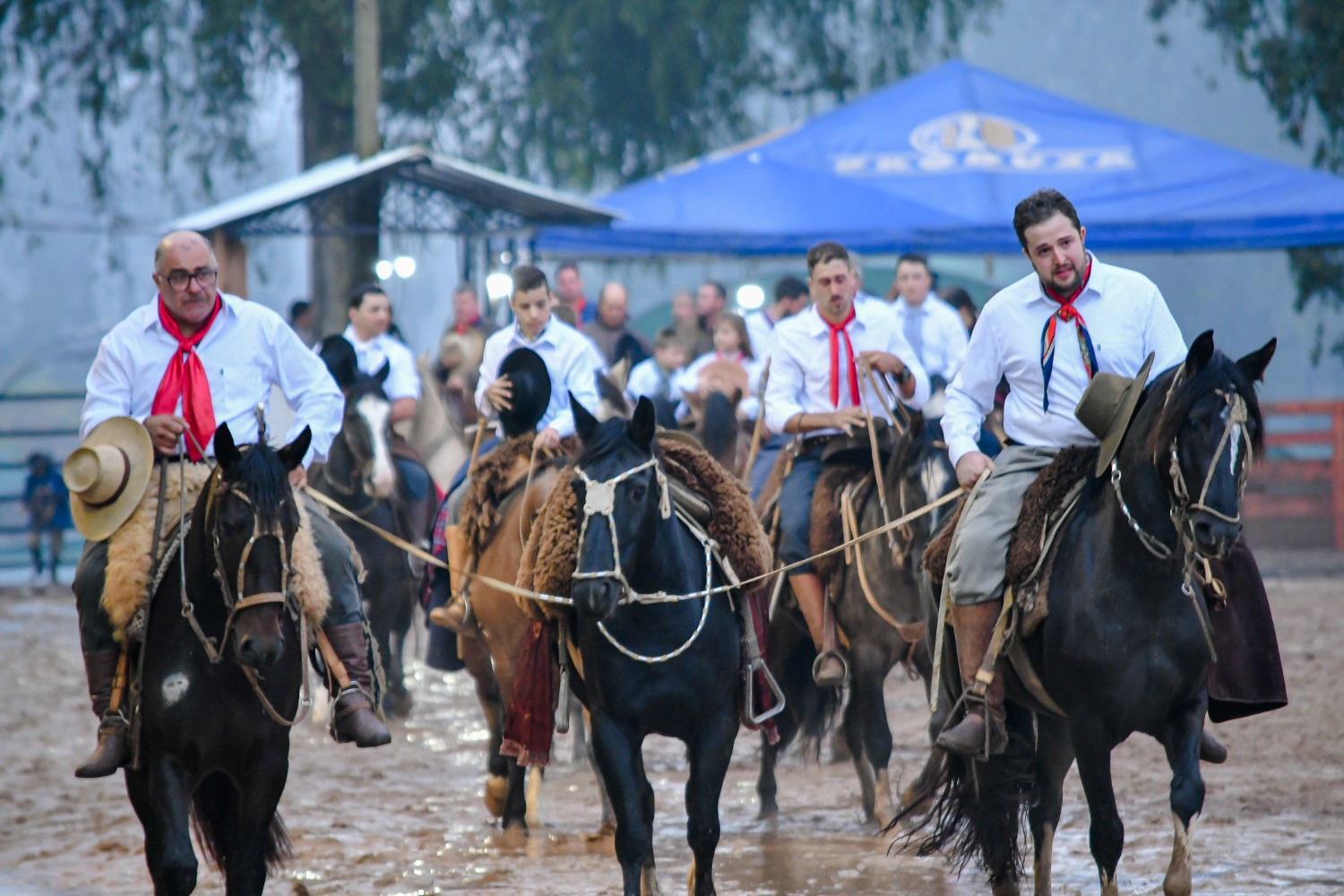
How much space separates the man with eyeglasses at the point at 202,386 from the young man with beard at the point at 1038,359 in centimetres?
203

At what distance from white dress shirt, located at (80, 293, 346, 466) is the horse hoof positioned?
2.51 metres

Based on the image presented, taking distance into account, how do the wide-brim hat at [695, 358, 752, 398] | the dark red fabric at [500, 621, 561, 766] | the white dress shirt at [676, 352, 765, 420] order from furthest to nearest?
the wide-brim hat at [695, 358, 752, 398], the white dress shirt at [676, 352, 765, 420], the dark red fabric at [500, 621, 561, 766]

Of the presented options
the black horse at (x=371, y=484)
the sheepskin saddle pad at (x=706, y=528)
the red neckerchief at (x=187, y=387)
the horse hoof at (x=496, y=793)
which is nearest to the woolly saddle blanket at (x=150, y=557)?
the red neckerchief at (x=187, y=387)

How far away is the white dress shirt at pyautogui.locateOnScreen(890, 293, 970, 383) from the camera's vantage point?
1123 centimetres

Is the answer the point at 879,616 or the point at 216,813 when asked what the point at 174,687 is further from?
the point at 879,616

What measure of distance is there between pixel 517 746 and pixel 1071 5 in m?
27.4

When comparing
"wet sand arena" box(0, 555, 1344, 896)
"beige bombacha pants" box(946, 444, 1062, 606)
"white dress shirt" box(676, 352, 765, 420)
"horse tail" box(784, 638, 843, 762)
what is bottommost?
"wet sand arena" box(0, 555, 1344, 896)

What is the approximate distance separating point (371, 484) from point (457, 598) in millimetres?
2172

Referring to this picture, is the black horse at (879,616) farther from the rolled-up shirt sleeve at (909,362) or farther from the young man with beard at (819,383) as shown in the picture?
the rolled-up shirt sleeve at (909,362)

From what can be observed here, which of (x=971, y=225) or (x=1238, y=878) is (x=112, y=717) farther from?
(x=971, y=225)

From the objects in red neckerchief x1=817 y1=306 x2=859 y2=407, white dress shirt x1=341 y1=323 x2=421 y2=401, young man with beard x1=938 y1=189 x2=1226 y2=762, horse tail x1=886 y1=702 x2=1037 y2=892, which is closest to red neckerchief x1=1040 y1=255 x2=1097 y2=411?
young man with beard x1=938 y1=189 x2=1226 y2=762

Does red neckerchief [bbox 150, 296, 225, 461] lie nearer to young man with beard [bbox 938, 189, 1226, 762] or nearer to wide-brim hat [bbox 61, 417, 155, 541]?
wide-brim hat [bbox 61, 417, 155, 541]

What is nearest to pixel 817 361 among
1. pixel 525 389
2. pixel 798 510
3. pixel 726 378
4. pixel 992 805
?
pixel 798 510

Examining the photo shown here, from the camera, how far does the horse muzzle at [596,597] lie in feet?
17.7
